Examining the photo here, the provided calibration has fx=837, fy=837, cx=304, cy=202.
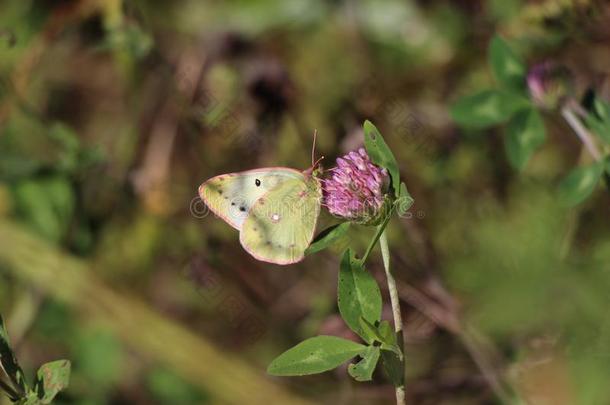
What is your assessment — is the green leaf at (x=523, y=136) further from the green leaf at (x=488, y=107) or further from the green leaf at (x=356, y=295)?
the green leaf at (x=356, y=295)

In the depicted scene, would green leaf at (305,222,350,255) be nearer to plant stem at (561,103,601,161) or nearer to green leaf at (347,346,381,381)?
green leaf at (347,346,381,381)

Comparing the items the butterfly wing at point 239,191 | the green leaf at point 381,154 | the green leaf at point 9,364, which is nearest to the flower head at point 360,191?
the green leaf at point 381,154

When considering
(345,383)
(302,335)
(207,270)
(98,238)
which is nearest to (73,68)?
(98,238)

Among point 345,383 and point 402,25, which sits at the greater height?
point 402,25

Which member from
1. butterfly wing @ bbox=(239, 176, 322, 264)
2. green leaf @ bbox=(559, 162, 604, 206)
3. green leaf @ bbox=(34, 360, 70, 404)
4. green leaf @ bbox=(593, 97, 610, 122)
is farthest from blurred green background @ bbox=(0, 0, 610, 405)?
green leaf @ bbox=(34, 360, 70, 404)

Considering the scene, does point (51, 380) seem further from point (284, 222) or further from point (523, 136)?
point (523, 136)

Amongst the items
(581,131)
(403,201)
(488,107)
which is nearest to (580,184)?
(581,131)

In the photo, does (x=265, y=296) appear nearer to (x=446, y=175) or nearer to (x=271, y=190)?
(x=446, y=175)
